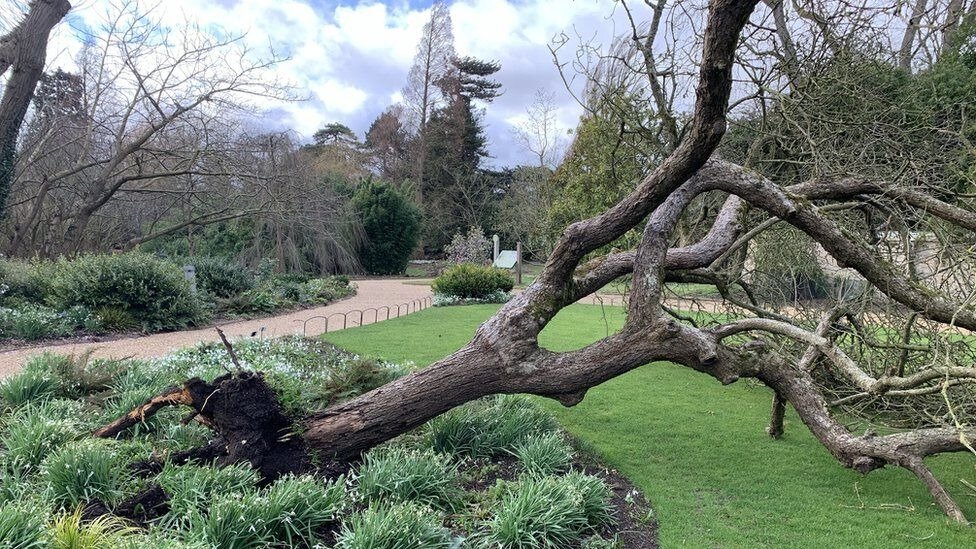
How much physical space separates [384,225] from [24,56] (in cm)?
1669

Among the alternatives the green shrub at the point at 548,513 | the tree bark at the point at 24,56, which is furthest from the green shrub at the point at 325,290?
the green shrub at the point at 548,513

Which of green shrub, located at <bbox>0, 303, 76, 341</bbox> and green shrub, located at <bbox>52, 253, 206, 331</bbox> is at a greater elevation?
green shrub, located at <bbox>52, 253, 206, 331</bbox>

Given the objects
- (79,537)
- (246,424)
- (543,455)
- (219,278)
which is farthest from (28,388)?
(219,278)

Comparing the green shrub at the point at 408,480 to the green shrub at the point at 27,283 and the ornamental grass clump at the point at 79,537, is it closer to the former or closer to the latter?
the ornamental grass clump at the point at 79,537

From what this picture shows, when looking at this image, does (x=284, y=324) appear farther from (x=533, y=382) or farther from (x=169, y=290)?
(x=533, y=382)

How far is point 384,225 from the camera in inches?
1032

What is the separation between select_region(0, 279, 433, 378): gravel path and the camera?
7.52m

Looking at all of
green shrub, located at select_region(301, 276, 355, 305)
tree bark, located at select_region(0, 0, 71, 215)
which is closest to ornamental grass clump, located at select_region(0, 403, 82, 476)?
tree bark, located at select_region(0, 0, 71, 215)

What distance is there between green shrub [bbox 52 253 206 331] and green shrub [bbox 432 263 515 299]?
7.25 metres

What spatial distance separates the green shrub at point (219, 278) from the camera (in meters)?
13.1

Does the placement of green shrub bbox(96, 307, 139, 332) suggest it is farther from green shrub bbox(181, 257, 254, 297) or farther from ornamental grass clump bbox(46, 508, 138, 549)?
ornamental grass clump bbox(46, 508, 138, 549)

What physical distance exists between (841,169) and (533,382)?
303cm

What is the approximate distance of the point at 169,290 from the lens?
32.5 ft

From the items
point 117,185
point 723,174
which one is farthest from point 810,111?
point 117,185
